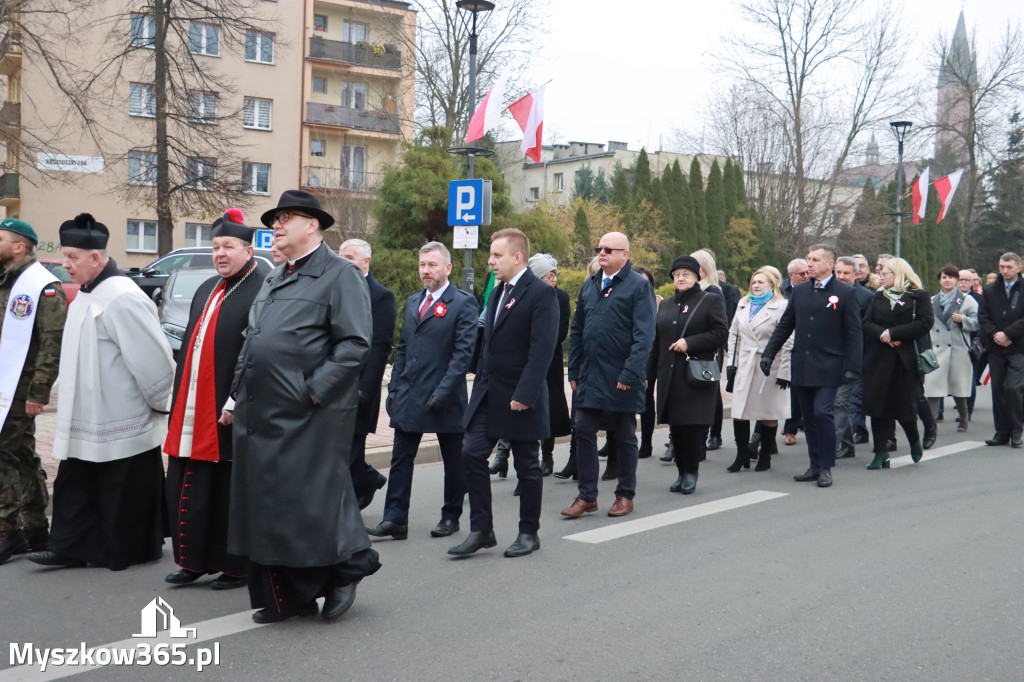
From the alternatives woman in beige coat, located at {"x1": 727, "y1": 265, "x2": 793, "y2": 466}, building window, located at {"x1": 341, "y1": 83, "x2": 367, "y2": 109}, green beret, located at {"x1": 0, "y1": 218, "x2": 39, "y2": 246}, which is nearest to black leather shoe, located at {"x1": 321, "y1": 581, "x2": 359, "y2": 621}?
green beret, located at {"x1": 0, "y1": 218, "x2": 39, "y2": 246}

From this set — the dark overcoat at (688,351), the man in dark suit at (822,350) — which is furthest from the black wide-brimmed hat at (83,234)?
the man in dark suit at (822,350)

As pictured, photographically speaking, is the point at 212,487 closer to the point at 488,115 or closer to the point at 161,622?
the point at 161,622

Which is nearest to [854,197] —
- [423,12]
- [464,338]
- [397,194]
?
[423,12]

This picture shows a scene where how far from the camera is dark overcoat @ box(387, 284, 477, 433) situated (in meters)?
7.01

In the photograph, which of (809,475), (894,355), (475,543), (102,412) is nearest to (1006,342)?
(894,355)

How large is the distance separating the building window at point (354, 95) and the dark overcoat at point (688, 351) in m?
43.3

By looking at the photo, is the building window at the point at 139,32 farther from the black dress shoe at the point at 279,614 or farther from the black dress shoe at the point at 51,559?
the black dress shoe at the point at 279,614

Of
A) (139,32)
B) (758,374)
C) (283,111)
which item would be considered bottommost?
(758,374)

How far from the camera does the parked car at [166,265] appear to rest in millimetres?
20844

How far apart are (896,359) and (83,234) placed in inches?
295

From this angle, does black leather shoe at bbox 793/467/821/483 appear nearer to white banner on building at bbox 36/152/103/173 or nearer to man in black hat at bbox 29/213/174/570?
man in black hat at bbox 29/213/174/570

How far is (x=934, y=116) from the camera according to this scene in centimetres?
4912

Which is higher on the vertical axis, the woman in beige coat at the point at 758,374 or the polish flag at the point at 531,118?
the polish flag at the point at 531,118

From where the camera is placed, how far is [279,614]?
5012 millimetres
